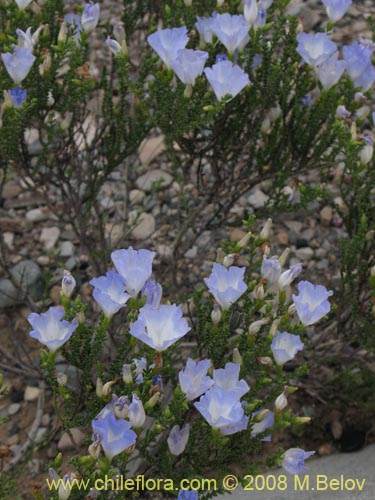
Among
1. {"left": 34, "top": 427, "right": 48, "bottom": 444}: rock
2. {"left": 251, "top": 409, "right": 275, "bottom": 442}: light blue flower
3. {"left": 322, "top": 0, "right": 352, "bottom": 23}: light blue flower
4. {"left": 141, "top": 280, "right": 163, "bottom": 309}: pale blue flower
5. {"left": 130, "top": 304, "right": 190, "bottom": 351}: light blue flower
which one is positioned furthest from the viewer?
{"left": 34, "top": 427, "right": 48, "bottom": 444}: rock

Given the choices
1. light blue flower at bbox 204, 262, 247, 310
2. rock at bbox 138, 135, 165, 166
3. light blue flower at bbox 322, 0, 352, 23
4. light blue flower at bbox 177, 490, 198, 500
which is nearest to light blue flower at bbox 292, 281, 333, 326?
light blue flower at bbox 204, 262, 247, 310

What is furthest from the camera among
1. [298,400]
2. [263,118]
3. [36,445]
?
[298,400]

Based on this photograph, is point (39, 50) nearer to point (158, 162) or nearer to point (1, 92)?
point (1, 92)

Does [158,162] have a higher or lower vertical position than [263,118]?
lower

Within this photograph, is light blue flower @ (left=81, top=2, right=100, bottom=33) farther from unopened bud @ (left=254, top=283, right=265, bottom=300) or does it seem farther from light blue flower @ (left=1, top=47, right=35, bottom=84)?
unopened bud @ (left=254, top=283, right=265, bottom=300)

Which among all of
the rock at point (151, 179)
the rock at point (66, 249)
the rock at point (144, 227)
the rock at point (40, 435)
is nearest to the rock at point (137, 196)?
the rock at point (151, 179)

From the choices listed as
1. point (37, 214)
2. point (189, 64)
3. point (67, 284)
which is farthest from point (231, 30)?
point (37, 214)

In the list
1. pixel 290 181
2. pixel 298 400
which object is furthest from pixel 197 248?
pixel 298 400

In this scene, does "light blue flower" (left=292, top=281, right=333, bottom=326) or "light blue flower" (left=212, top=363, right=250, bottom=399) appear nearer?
"light blue flower" (left=212, top=363, right=250, bottom=399)
